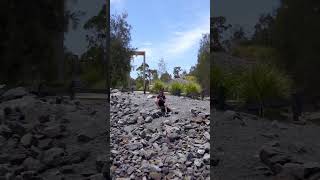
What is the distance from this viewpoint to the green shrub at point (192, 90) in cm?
555

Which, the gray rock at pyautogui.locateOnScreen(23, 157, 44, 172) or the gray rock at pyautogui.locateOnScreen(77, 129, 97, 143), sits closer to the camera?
the gray rock at pyautogui.locateOnScreen(23, 157, 44, 172)

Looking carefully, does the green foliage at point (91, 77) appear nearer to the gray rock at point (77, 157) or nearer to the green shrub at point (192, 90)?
the gray rock at point (77, 157)

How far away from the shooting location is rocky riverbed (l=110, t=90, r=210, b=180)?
4.87 meters

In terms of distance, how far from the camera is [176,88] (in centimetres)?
620

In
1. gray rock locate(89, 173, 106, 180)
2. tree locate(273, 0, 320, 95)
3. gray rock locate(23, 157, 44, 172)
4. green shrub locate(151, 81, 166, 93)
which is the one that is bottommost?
gray rock locate(89, 173, 106, 180)

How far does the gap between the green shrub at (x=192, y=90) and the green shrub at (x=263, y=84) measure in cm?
129

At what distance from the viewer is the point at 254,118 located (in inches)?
168

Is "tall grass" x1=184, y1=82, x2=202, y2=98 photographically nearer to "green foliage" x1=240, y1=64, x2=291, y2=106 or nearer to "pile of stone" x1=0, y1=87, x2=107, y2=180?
"green foliage" x1=240, y1=64, x2=291, y2=106

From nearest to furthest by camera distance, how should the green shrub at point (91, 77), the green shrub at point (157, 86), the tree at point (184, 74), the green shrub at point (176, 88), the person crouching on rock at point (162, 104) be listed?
the green shrub at point (91, 77) < the person crouching on rock at point (162, 104) < the tree at point (184, 74) < the green shrub at point (176, 88) < the green shrub at point (157, 86)

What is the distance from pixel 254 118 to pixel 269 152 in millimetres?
398

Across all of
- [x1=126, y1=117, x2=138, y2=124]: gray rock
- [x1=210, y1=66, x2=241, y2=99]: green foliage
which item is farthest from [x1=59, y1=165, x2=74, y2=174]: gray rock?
[x1=210, y1=66, x2=241, y2=99]: green foliage

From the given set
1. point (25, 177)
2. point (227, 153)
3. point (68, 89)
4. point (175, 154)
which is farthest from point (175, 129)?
point (25, 177)

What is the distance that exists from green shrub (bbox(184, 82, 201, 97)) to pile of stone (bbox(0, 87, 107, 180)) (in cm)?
150

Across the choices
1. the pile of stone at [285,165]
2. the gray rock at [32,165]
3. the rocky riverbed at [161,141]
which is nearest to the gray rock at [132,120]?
the rocky riverbed at [161,141]
